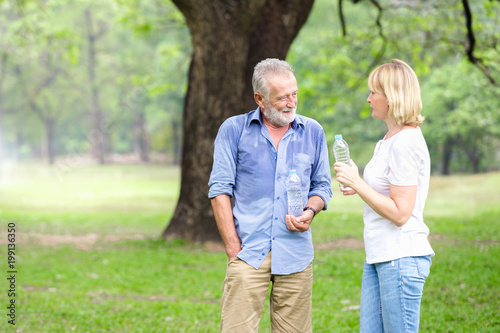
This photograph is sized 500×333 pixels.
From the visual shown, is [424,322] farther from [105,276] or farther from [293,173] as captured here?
[105,276]

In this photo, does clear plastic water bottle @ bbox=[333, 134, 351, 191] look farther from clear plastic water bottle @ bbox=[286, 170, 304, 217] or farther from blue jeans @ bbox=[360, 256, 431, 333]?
blue jeans @ bbox=[360, 256, 431, 333]

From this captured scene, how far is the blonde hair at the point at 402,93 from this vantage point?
3.15m

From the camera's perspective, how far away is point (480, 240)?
37.3ft

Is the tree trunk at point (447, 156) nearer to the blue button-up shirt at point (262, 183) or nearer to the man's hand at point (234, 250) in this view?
the blue button-up shirt at point (262, 183)

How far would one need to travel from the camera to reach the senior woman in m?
3.11

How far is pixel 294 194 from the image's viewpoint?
3.55m

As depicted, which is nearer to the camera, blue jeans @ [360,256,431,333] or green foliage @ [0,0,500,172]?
A: blue jeans @ [360,256,431,333]

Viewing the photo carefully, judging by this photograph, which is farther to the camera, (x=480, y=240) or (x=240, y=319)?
(x=480, y=240)

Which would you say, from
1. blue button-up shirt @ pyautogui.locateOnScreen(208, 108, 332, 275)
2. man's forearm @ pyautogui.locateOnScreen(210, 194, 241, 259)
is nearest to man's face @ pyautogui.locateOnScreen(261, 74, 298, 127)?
blue button-up shirt @ pyautogui.locateOnScreen(208, 108, 332, 275)

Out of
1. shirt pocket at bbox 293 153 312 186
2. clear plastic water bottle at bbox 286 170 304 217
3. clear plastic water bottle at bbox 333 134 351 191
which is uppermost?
clear plastic water bottle at bbox 333 134 351 191

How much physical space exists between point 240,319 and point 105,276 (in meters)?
5.72

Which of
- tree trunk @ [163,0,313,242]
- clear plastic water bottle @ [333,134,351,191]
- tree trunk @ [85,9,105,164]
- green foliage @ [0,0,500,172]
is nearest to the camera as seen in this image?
clear plastic water bottle @ [333,134,351,191]

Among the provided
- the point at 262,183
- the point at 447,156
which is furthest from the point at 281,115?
the point at 447,156

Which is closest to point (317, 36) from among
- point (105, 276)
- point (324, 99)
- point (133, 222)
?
point (324, 99)
